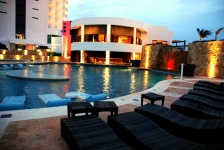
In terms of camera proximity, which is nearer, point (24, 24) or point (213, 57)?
point (213, 57)

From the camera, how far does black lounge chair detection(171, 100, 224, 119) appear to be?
411 centimetres

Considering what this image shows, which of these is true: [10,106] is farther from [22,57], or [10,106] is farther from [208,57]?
[22,57]

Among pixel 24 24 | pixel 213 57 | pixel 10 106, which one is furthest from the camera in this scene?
pixel 24 24

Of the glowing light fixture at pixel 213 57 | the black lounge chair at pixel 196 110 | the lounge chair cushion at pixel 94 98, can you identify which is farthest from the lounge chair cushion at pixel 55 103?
the glowing light fixture at pixel 213 57

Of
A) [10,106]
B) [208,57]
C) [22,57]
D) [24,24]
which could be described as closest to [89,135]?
[10,106]

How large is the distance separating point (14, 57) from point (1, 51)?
2581 millimetres

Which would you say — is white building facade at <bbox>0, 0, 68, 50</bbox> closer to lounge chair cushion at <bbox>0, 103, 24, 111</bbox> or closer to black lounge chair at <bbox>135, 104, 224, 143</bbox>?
lounge chair cushion at <bbox>0, 103, 24, 111</bbox>

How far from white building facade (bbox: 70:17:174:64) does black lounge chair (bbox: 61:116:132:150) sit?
27258mm

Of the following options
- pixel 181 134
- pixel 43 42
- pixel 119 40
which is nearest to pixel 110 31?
pixel 119 40

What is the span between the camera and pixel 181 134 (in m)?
3.40

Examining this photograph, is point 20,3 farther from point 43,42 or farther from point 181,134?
point 181,134

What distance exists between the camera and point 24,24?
148 feet

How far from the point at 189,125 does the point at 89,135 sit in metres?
1.91

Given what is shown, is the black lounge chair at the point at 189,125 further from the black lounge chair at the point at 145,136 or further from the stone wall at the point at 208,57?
the stone wall at the point at 208,57
